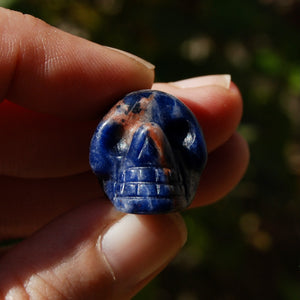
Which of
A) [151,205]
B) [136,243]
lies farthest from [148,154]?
[136,243]

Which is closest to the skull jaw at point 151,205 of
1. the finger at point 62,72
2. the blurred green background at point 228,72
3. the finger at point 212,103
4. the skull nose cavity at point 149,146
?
the skull nose cavity at point 149,146

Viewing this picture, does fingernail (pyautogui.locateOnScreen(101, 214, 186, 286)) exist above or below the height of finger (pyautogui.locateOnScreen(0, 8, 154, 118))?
below

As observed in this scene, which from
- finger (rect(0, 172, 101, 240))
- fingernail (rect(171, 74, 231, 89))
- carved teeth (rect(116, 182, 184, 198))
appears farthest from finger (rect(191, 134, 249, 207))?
carved teeth (rect(116, 182, 184, 198))

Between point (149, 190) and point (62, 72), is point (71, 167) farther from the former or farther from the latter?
point (149, 190)

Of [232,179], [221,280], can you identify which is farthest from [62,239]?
[221,280]

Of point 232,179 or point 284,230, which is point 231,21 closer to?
point 232,179

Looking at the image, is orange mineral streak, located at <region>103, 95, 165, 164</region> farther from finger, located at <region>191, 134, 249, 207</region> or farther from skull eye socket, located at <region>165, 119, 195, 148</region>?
finger, located at <region>191, 134, 249, 207</region>
